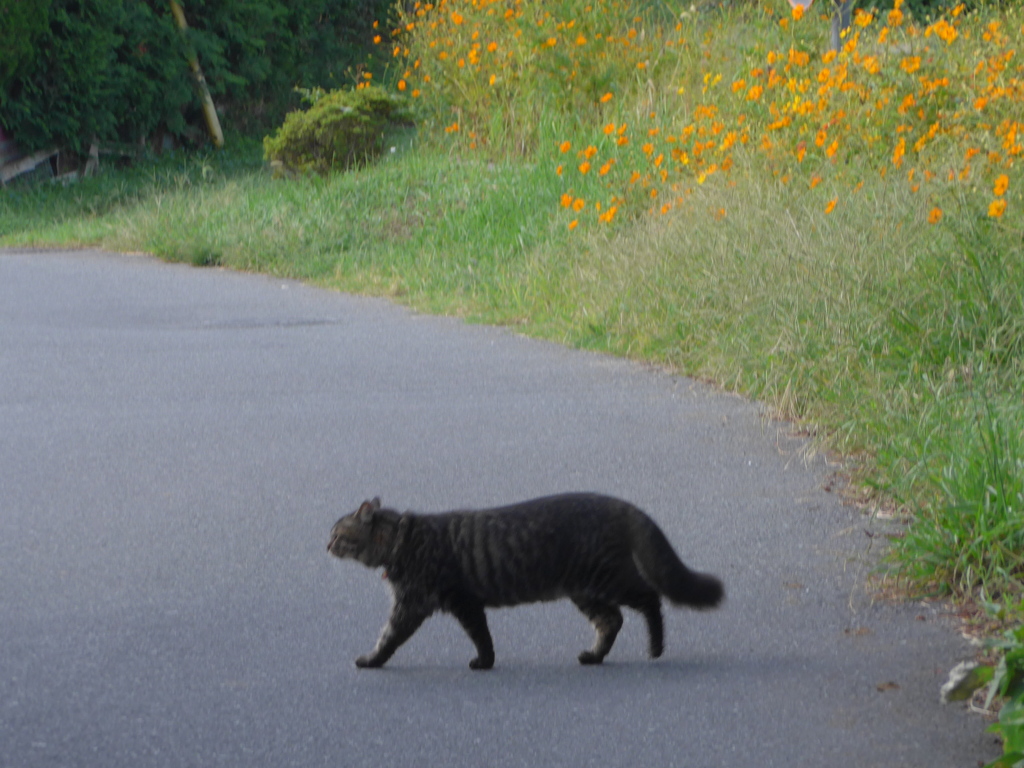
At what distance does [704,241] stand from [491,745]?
5481mm

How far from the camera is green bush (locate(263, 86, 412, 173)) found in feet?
50.0

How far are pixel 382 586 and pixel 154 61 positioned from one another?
1539 centimetres

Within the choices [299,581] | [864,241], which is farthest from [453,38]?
[299,581]

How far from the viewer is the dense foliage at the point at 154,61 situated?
666 inches

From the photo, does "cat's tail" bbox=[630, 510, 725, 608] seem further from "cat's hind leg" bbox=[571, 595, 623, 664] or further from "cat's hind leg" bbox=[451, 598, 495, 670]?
"cat's hind leg" bbox=[451, 598, 495, 670]

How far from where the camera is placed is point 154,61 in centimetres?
1845

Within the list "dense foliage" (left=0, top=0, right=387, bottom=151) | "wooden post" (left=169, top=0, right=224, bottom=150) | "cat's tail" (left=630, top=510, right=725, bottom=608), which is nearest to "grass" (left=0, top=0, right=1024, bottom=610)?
"cat's tail" (left=630, top=510, right=725, bottom=608)

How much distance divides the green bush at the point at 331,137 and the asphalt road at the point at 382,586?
6743 millimetres

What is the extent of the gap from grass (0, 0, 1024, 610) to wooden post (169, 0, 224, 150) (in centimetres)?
280

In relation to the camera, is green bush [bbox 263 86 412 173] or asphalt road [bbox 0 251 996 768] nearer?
asphalt road [bbox 0 251 996 768]

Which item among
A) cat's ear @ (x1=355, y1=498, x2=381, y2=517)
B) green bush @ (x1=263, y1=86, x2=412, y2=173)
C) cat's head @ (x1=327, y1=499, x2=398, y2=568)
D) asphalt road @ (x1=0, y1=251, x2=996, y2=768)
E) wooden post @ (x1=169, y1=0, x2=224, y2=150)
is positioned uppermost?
wooden post @ (x1=169, y1=0, x2=224, y2=150)

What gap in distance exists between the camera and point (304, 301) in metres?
11.1

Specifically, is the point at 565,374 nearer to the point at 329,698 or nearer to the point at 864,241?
the point at 864,241

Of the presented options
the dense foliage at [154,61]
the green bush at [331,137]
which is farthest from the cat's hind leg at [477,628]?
the dense foliage at [154,61]
